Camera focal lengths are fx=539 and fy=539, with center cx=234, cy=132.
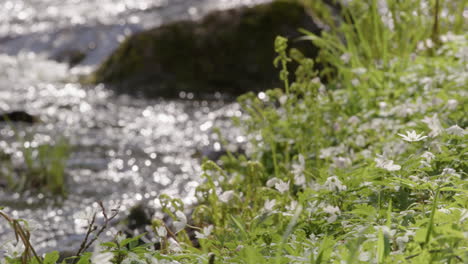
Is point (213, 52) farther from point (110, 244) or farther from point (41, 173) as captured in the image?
point (110, 244)

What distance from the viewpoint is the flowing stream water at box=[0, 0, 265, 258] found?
3725 mm

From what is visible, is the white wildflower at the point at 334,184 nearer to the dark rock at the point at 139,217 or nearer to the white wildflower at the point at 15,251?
the white wildflower at the point at 15,251

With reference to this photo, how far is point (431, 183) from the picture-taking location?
1.59 m

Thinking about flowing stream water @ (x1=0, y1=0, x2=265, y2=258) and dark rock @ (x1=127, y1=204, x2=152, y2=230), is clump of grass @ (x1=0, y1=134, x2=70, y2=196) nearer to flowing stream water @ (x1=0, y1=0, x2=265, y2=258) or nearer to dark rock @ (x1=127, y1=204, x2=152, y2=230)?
flowing stream water @ (x1=0, y1=0, x2=265, y2=258)

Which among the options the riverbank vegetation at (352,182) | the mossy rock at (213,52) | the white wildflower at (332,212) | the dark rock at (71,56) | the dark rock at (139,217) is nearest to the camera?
the riverbank vegetation at (352,182)

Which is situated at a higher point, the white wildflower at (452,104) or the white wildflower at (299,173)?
the white wildflower at (452,104)

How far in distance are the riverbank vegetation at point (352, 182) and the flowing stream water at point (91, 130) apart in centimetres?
50

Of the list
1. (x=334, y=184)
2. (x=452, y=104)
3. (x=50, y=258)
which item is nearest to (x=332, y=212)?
(x=334, y=184)

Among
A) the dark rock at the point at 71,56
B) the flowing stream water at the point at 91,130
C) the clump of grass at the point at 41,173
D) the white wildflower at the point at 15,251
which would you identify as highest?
the white wildflower at the point at 15,251

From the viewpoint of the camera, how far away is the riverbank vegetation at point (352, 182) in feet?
4.43

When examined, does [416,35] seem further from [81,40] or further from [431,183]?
[81,40]

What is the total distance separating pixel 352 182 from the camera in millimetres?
1767

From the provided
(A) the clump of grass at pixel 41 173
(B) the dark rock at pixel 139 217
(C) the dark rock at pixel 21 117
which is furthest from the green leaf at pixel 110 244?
(C) the dark rock at pixel 21 117

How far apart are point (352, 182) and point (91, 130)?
4045 millimetres
